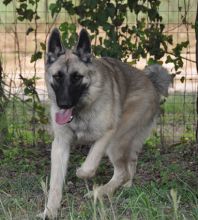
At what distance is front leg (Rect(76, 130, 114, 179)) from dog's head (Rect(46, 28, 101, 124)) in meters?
0.31

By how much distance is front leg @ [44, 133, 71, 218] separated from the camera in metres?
6.39

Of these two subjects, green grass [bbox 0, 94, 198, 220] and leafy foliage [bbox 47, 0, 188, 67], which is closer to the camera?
green grass [bbox 0, 94, 198, 220]

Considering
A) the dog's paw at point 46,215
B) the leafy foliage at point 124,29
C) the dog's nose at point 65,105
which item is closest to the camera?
the dog's paw at point 46,215

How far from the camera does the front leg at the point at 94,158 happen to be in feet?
21.5

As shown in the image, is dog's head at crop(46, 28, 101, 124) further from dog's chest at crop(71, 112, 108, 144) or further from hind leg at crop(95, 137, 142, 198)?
hind leg at crop(95, 137, 142, 198)

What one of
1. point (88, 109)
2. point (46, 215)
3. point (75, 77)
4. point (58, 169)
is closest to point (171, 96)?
point (88, 109)

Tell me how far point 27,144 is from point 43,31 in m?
1.72

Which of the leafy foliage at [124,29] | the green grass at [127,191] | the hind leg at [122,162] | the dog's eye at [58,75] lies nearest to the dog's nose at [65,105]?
the dog's eye at [58,75]

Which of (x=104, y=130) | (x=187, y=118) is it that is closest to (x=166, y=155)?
(x=187, y=118)

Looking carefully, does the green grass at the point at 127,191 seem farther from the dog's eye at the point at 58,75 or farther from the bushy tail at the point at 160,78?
the dog's eye at the point at 58,75

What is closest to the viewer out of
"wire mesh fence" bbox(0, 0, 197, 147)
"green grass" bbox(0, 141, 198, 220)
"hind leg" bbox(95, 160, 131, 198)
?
"green grass" bbox(0, 141, 198, 220)

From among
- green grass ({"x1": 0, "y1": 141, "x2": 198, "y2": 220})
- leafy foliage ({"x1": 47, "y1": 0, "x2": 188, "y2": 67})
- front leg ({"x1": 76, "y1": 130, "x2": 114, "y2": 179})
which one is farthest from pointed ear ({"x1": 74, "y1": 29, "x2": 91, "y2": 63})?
green grass ({"x1": 0, "y1": 141, "x2": 198, "y2": 220})

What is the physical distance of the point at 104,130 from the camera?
6.73 m

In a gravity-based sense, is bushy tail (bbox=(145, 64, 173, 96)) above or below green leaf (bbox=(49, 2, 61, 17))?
below
